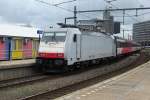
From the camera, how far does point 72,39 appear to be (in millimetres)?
25750

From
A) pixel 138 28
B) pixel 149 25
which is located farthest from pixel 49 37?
pixel 138 28

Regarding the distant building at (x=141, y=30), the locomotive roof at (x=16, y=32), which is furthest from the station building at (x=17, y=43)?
the distant building at (x=141, y=30)

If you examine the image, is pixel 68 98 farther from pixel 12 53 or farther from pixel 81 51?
pixel 12 53

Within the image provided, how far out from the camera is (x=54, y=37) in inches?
1019

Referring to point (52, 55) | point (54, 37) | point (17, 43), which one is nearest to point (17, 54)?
point (17, 43)

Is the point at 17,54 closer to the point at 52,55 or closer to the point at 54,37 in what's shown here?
the point at 54,37

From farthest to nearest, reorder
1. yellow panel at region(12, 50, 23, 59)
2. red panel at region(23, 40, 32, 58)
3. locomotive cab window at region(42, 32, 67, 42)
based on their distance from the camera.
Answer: red panel at region(23, 40, 32, 58)
yellow panel at region(12, 50, 23, 59)
locomotive cab window at region(42, 32, 67, 42)

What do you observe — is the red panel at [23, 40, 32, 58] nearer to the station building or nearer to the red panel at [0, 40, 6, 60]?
the station building

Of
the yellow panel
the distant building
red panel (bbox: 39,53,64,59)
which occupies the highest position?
the distant building

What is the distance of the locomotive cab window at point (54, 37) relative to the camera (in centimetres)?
2556

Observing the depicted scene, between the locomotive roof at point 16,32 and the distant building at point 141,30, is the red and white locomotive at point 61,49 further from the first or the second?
the distant building at point 141,30

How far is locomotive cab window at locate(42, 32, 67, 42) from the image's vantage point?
1006 inches

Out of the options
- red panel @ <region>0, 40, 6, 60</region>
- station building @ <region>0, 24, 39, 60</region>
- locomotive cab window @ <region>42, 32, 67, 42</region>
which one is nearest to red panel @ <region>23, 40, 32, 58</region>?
station building @ <region>0, 24, 39, 60</region>

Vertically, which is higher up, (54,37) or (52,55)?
(54,37)
